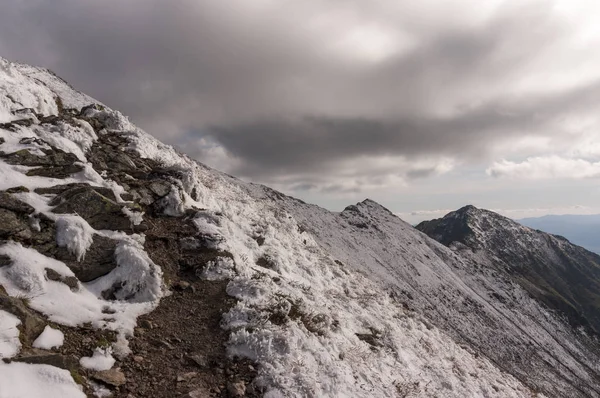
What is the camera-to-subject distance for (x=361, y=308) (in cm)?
1992

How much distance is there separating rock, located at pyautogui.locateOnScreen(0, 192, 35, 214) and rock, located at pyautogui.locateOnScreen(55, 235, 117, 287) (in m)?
2.05

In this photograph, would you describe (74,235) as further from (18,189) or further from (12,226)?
(18,189)

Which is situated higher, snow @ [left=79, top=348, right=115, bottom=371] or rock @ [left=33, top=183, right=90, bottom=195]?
rock @ [left=33, top=183, right=90, bottom=195]

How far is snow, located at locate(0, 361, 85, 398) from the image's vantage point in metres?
6.86

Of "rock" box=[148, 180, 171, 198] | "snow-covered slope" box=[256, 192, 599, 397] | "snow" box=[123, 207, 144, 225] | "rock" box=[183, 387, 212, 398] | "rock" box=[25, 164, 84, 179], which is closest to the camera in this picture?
"rock" box=[183, 387, 212, 398]

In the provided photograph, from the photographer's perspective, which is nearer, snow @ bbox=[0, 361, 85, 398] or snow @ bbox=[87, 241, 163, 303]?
snow @ bbox=[0, 361, 85, 398]

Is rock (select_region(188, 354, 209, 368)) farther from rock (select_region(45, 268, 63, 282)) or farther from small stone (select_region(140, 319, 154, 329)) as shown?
rock (select_region(45, 268, 63, 282))

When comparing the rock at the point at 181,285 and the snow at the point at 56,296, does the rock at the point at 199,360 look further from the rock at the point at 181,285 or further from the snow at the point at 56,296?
the rock at the point at 181,285

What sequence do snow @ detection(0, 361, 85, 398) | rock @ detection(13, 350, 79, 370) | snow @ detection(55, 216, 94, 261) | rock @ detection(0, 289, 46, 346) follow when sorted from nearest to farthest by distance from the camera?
snow @ detection(0, 361, 85, 398) → rock @ detection(13, 350, 79, 370) → rock @ detection(0, 289, 46, 346) → snow @ detection(55, 216, 94, 261)

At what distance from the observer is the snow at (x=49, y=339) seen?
334 inches

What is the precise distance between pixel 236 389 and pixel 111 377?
128 inches

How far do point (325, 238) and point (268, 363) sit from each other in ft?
131

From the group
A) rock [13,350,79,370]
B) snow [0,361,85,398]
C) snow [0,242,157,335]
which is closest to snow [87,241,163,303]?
snow [0,242,157,335]

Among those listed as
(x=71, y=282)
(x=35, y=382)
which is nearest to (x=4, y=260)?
(x=71, y=282)
